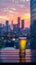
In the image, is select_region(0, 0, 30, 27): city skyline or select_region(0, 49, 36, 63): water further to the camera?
select_region(0, 0, 30, 27): city skyline

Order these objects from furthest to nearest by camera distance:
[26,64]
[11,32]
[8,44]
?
1. [11,32]
2. [8,44]
3. [26,64]

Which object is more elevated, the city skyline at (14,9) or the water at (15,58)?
the city skyline at (14,9)

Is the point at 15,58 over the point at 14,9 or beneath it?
beneath

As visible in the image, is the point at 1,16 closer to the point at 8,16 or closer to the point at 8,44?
the point at 8,16

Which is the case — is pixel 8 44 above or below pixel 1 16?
below

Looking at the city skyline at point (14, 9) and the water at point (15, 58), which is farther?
the city skyline at point (14, 9)

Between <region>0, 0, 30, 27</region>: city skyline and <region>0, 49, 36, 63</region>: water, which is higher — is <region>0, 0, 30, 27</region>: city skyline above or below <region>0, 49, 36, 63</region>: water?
above

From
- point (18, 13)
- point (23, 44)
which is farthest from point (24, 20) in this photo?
point (23, 44)

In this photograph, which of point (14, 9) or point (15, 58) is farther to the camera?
point (14, 9)
